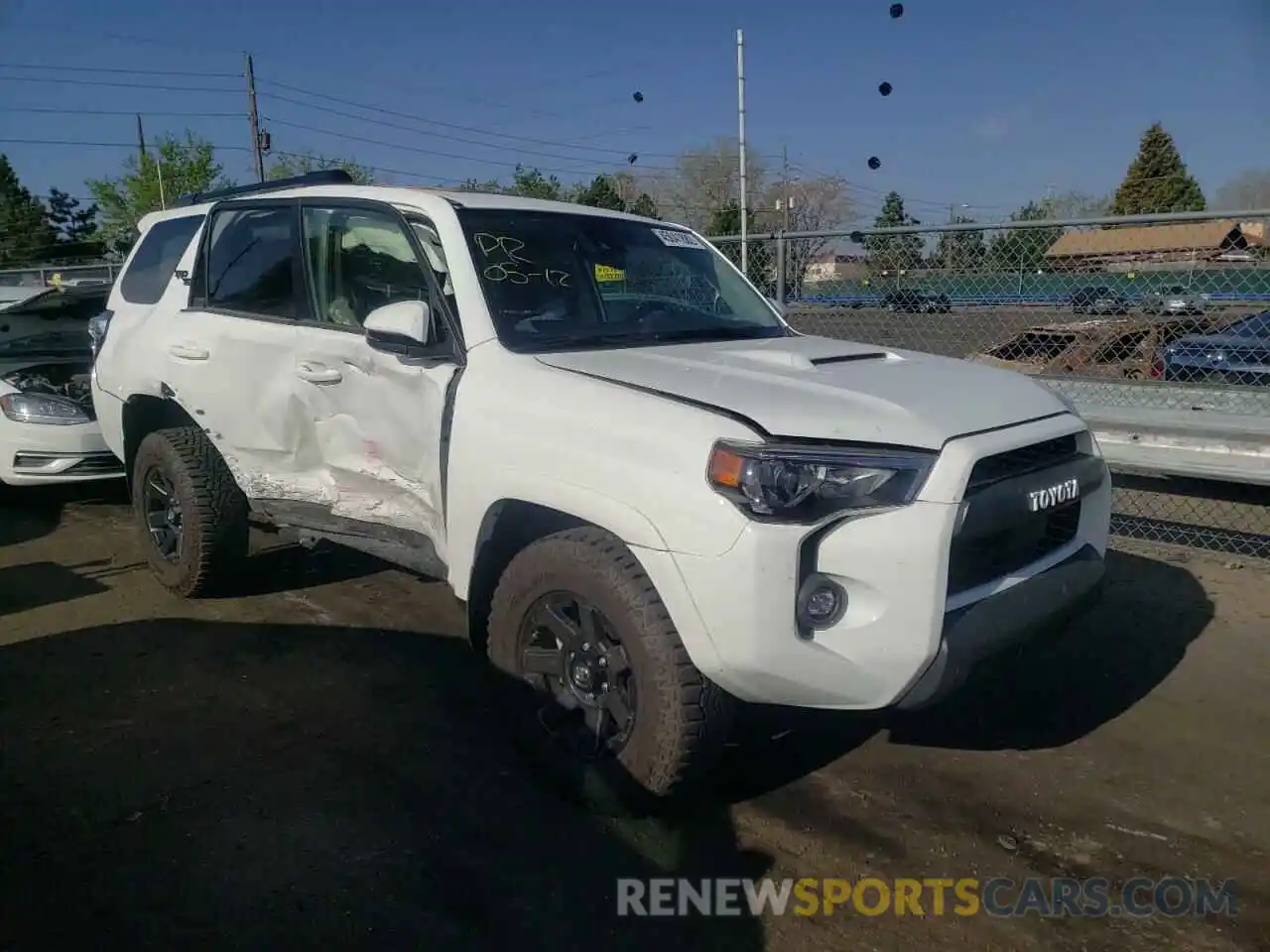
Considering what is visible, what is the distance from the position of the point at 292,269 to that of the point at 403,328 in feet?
4.15

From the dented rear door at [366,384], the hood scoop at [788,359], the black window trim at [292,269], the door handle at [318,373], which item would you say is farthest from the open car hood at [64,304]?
the hood scoop at [788,359]

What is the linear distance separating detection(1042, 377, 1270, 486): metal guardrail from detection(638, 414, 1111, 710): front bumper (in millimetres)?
3093

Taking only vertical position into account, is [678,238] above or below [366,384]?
above

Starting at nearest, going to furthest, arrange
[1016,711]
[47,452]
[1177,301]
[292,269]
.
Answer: [1016,711] → [292,269] → [1177,301] → [47,452]

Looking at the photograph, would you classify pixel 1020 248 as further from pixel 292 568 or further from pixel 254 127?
pixel 254 127

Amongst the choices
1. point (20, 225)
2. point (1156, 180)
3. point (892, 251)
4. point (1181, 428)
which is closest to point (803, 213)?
point (892, 251)

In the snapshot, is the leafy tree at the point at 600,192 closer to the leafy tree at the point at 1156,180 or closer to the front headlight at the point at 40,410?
the front headlight at the point at 40,410

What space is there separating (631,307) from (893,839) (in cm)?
213

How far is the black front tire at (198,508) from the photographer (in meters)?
4.72

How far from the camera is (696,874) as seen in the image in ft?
9.34

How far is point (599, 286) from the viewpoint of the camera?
4.00 meters

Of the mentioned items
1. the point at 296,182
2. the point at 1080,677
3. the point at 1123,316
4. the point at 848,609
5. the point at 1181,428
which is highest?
the point at 296,182

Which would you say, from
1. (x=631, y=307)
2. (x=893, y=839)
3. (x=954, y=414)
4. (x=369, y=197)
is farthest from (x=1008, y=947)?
(x=369, y=197)

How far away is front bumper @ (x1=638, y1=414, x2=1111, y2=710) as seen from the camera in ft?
8.57
